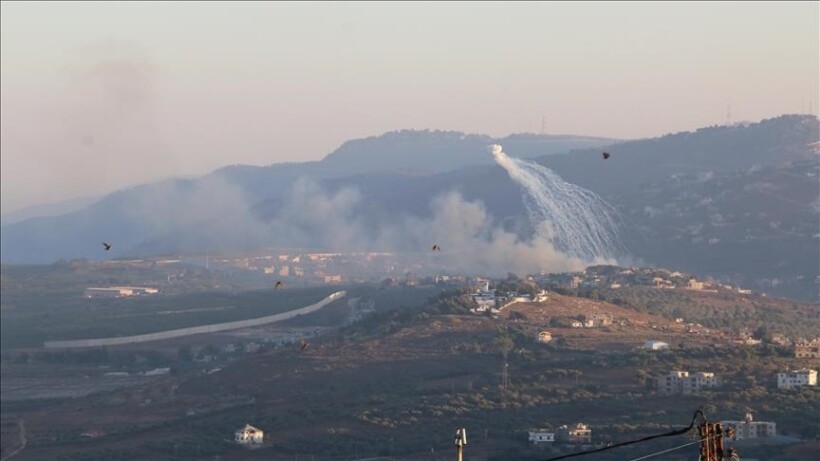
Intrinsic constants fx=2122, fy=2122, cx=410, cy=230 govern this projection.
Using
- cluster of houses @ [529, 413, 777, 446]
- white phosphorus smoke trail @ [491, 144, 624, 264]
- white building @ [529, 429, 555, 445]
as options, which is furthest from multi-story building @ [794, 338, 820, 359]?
white phosphorus smoke trail @ [491, 144, 624, 264]

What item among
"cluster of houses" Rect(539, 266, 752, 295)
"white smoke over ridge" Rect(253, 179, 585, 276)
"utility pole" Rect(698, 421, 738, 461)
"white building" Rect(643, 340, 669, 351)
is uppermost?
"white smoke over ridge" Rect(253, 179, 585, 276)

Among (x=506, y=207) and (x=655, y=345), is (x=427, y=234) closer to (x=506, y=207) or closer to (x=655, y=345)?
(x=506, y=207)

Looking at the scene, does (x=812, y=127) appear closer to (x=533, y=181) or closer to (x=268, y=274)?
(x=268, y=274)

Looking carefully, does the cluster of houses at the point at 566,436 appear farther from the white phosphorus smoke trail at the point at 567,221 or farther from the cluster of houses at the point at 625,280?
the white phosphorus smoke trail at the point at 567,221

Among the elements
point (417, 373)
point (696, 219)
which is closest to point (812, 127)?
point (696, 219)

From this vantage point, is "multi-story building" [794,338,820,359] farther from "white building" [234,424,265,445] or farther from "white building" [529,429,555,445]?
"white building" [234,424,265,445]

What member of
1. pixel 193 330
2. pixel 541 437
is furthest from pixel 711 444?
pixel 193 330

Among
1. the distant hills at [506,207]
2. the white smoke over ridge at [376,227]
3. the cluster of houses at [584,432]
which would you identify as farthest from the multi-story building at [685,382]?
the distant hills at [506,207]
